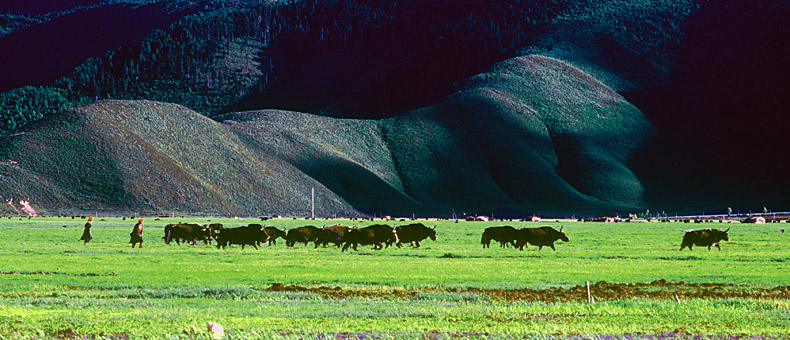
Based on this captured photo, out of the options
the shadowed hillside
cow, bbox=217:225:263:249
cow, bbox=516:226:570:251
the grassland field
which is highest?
the shadowed hillside

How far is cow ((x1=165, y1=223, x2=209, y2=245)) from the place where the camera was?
65956mm

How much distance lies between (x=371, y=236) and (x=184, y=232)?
1306cm

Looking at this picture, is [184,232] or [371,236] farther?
[184,232]

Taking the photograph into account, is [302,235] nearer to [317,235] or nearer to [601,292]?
[317,235]

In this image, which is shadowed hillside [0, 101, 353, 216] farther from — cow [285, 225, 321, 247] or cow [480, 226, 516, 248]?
cow [480, 226, 516, 248]

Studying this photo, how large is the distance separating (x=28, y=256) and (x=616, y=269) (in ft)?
91.1

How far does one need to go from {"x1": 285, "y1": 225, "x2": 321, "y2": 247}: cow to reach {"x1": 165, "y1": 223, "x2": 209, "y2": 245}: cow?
18.9 ft

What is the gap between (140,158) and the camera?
164 m

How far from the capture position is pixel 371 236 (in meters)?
61.8

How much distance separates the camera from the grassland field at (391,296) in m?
22.5

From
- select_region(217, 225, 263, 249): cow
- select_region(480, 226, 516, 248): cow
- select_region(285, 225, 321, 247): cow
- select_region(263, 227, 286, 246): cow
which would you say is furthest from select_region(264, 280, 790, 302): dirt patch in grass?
select_region(263, 227, 286, 246): cow

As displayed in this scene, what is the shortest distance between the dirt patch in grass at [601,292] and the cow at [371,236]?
26.7 metres

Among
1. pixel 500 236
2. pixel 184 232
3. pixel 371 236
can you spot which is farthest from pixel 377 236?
pixel 184 232

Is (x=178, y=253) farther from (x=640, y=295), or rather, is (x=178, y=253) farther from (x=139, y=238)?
(x=640, y=295)
